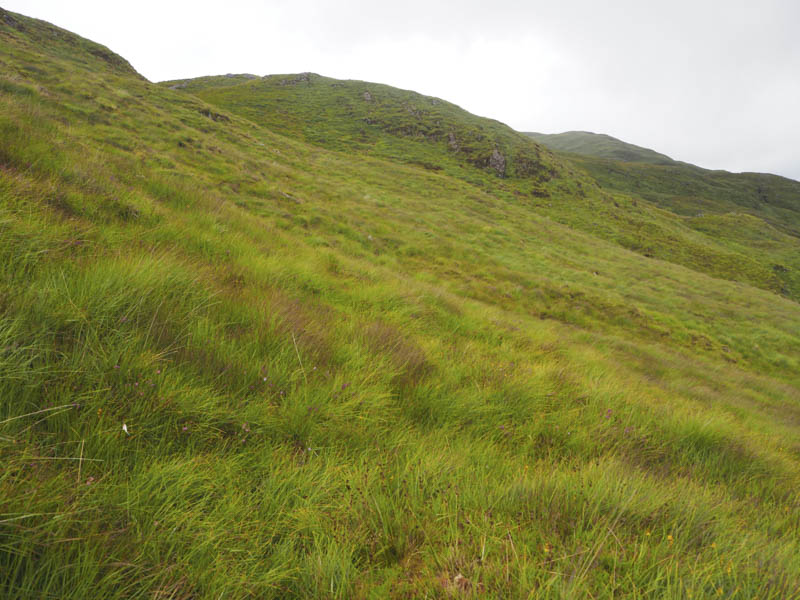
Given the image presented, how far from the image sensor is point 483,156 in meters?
47.1

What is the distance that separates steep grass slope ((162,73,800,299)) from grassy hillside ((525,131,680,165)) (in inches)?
3973

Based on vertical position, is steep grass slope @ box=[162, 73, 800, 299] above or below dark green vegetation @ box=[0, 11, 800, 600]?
above

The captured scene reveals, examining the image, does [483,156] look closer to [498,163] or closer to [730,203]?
[498,163]

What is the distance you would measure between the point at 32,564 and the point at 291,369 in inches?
56.0

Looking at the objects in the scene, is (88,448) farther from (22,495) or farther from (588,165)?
(588,165)

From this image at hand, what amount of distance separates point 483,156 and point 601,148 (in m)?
139

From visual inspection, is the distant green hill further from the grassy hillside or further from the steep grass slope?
the grassy hillside

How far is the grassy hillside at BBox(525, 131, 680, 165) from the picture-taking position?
13700cm

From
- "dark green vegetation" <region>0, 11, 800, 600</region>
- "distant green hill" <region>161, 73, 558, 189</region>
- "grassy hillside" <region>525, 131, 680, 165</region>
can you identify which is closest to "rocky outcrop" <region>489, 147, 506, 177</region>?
"distant green hill" <region>161, 73, 558, 189</region>

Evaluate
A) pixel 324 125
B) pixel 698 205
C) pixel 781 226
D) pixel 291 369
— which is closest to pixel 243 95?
pixel 324 125

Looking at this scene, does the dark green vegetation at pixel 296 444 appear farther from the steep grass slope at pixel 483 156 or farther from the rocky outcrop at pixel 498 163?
the rocky outcrop at pixel 498 163

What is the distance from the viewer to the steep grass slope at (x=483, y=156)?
3425 cm

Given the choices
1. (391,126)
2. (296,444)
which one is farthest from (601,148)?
(296,444)

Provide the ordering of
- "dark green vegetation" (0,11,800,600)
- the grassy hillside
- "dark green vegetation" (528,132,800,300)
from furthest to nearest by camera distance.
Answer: the grassy hillside < "dark green vegetation" (528,132,800,300) < "dark green vegetation" (0,11,800,600)
